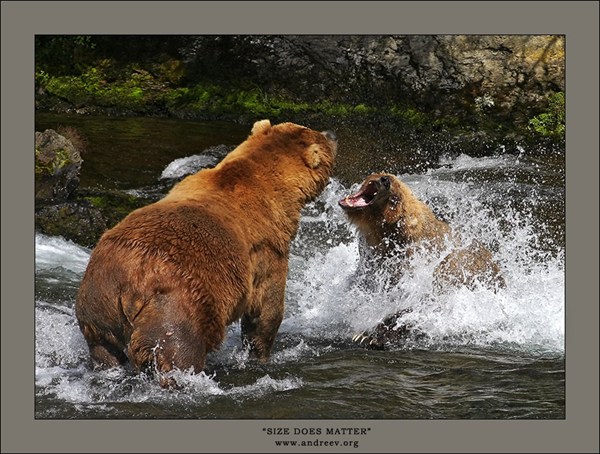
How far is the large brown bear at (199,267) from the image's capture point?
18.9 feet

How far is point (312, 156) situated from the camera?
7.55 m

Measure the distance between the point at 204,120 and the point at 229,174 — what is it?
12175 millimetres

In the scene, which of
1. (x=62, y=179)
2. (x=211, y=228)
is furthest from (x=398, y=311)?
(x=62, y=179)

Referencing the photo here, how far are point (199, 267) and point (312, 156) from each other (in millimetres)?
1973

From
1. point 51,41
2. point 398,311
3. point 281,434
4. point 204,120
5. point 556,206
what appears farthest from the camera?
point 51,41

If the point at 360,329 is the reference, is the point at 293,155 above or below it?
above

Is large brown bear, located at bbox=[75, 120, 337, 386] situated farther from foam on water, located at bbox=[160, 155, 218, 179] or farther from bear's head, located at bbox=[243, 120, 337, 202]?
foam on water, located at bbox=[160, 155, 218, 179]

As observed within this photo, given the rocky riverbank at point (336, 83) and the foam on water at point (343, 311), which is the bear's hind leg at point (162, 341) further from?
the rocky riverbank at point (336, 83)

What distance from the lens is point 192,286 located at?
587 cm

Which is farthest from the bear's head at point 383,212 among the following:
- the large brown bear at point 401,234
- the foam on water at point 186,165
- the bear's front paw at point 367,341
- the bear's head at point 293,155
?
the foam on water at point 186,165

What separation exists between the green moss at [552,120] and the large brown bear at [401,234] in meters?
8.53

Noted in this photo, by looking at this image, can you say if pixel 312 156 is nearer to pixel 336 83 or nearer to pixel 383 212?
pixel 383 212

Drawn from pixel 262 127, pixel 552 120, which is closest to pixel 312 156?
pixel 262 127

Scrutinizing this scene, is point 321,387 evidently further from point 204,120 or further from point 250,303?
point 204,120
